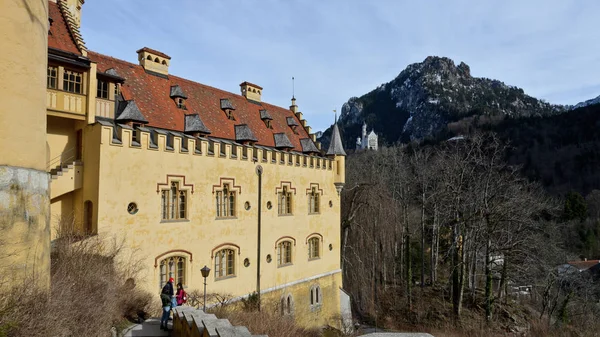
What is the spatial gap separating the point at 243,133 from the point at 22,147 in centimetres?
1340

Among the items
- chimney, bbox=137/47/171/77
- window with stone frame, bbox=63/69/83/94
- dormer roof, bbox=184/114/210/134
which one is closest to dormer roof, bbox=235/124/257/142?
dormer roof, bbox=184/114/210/134

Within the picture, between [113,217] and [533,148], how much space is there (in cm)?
9555

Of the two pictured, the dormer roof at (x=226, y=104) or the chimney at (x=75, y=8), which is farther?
the dormer roof at (x=226, y=104)

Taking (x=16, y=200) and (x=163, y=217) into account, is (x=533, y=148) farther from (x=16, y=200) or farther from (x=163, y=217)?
(x=16, y=200)

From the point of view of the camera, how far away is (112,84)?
51.1 ft

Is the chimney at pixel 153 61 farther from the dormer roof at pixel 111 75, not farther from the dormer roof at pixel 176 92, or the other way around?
the dormer roof at pixel 111 75

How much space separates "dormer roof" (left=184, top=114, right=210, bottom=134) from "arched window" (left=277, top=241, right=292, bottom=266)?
7.80m

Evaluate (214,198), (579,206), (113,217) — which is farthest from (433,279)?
(579,206)

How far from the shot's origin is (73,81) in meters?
14.0

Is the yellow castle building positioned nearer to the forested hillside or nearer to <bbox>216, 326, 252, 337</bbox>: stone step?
the forested hillside

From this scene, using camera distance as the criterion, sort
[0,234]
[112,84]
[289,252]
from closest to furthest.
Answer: [0,234] < [112,84] < [289,252]

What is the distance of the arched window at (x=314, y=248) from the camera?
80.1 feet

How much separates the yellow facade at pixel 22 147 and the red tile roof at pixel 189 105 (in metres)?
8.72

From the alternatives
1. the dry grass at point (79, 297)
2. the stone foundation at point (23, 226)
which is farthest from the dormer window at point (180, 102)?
the stone foundation at point (23, 226)
